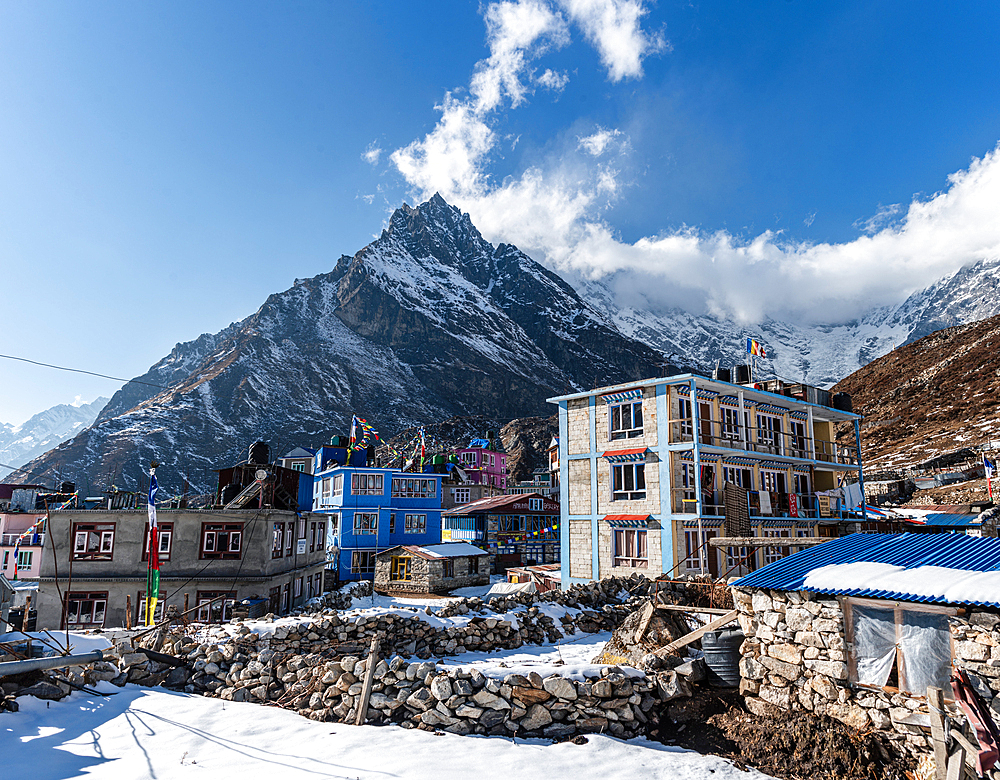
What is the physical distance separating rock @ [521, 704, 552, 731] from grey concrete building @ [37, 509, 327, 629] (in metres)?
21.4

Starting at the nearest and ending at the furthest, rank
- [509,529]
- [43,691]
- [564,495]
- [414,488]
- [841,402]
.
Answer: [43,691] → [564,495] → [841,402] → [414,488] → [509,529]

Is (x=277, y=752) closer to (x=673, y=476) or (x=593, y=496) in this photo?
(x=673, y=476)

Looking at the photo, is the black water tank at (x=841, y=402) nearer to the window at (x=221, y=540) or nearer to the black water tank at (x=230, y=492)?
the window at (x=221, y=540)

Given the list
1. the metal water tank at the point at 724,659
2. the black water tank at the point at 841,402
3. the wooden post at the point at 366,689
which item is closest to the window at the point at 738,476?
the black water tank at the point at 841,402

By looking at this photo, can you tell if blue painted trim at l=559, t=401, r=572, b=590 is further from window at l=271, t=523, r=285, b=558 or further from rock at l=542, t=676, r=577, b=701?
rock at l=542, t=676, r=577, b=701

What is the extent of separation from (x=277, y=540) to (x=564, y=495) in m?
15.7

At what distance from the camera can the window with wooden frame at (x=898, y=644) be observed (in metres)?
9.79

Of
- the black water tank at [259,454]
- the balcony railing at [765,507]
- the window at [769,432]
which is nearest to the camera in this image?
the balcony railing at [765,507]

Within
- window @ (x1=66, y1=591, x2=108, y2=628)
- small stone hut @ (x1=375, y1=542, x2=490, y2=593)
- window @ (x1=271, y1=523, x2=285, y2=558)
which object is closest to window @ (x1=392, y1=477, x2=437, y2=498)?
small stone hut @ (x1=375, y1=542, x2=490, y2=593)

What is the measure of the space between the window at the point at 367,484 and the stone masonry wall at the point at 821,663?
42.4 metres

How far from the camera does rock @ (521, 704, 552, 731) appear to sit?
1122cm

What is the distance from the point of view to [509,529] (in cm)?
5541

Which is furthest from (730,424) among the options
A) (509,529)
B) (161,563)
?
(161,563)

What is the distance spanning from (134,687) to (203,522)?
53.7 feet
